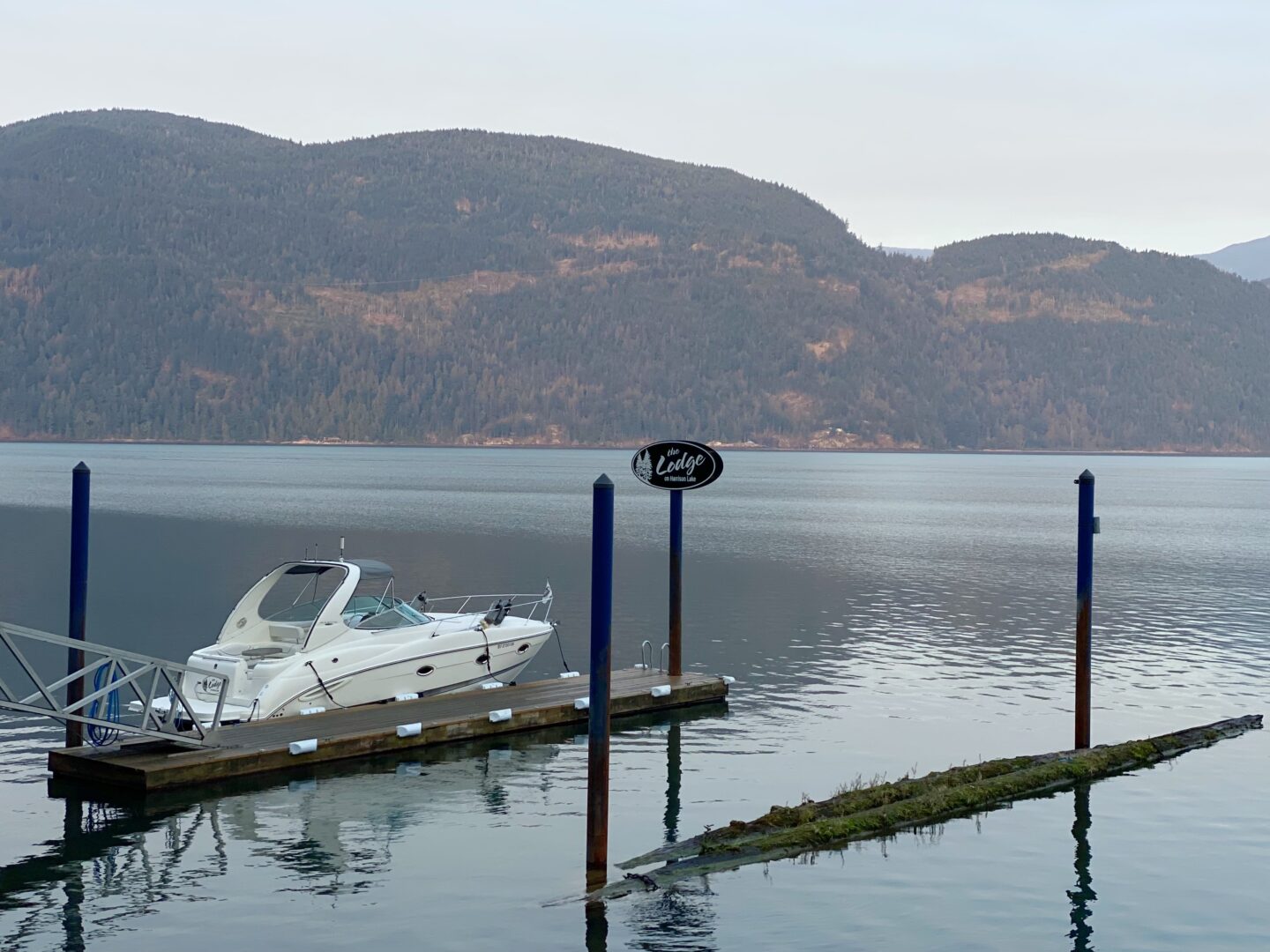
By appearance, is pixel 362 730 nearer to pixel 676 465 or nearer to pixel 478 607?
pixel 676 465

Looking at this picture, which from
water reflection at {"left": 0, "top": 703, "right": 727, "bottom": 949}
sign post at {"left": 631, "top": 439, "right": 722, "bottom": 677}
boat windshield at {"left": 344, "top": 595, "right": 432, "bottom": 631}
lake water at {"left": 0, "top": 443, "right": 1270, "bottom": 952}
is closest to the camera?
lake water at {"left": 0, "top": 443, "right": 1270, "bottom": 952}

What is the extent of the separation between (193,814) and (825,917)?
789 centimetres

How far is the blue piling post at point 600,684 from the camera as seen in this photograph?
14.8 m

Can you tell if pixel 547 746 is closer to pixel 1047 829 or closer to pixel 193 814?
pixel 193 814

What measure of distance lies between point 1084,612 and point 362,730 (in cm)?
1040

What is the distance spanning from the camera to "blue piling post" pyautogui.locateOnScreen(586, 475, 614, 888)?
14797mm

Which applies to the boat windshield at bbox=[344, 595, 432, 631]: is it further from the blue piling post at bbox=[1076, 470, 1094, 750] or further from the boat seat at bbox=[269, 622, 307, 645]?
the blue piling post at bbox=[1076, 470, 1094, 750]

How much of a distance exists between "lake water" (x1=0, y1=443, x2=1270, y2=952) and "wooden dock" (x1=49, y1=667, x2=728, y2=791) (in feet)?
0.99

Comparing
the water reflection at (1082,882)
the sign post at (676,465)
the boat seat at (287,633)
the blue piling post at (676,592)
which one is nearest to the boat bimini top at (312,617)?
the boat seat at (287,633)

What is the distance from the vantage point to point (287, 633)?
22875mm

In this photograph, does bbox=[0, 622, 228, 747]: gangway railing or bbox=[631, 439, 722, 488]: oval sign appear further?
bbox=[631, 439, 722, 488]: oval sign

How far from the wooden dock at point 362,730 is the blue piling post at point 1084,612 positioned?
6766 mm

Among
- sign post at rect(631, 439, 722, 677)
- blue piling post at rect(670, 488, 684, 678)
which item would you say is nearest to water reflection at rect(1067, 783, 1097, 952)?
sign post at rect(631, 439, 722, 677)

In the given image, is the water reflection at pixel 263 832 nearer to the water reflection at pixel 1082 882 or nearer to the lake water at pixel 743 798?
the lake water at pixel 743 798
